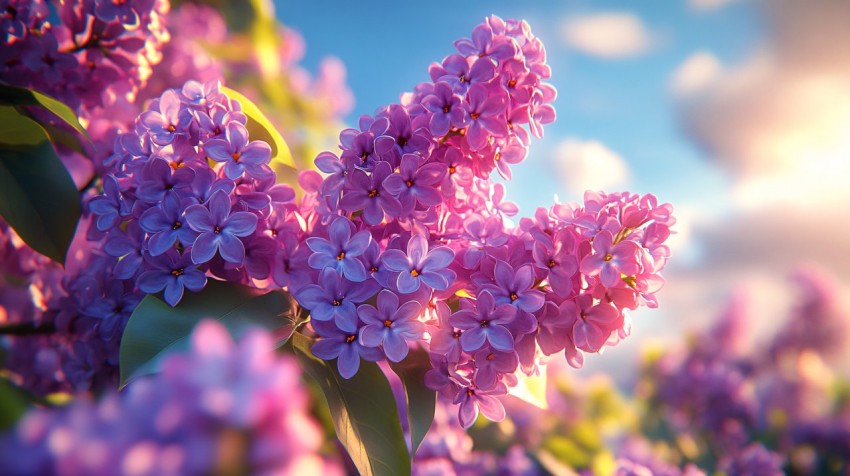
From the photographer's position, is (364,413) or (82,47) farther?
(82,47)

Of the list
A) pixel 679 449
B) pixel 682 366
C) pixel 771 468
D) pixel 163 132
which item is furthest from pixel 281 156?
pixel 682 366

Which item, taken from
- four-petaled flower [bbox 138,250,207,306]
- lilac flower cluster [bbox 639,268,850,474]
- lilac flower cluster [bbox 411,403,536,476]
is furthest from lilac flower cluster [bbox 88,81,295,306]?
lilac flower cluster [bbox 639,268,850,474]

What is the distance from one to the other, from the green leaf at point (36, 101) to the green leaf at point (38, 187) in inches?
0.9

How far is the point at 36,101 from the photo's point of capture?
66cm

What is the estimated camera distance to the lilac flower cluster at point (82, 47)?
733 mm

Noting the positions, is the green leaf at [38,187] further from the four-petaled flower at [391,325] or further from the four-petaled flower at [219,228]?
the four-petaled flower at [391,325]

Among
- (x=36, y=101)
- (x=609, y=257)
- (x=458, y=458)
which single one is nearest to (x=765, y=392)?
(x=458, y=458)

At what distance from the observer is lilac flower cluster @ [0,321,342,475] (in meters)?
0.22

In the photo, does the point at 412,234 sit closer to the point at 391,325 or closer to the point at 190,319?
the point at 391,325

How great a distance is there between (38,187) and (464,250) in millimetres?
467

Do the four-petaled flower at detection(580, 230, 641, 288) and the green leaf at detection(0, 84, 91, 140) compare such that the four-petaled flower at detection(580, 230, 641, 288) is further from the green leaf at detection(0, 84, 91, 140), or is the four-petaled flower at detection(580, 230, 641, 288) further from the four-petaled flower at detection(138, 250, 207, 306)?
the green leaf at detection(0, 84, 91, 140)

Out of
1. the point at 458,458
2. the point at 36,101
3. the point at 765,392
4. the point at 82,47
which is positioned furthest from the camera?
the point at 765,392

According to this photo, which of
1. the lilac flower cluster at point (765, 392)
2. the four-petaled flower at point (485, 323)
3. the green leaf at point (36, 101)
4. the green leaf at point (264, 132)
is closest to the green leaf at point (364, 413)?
the four-petaled flower at point (485, 323)

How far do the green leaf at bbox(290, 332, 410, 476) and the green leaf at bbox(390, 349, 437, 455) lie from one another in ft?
0.05
